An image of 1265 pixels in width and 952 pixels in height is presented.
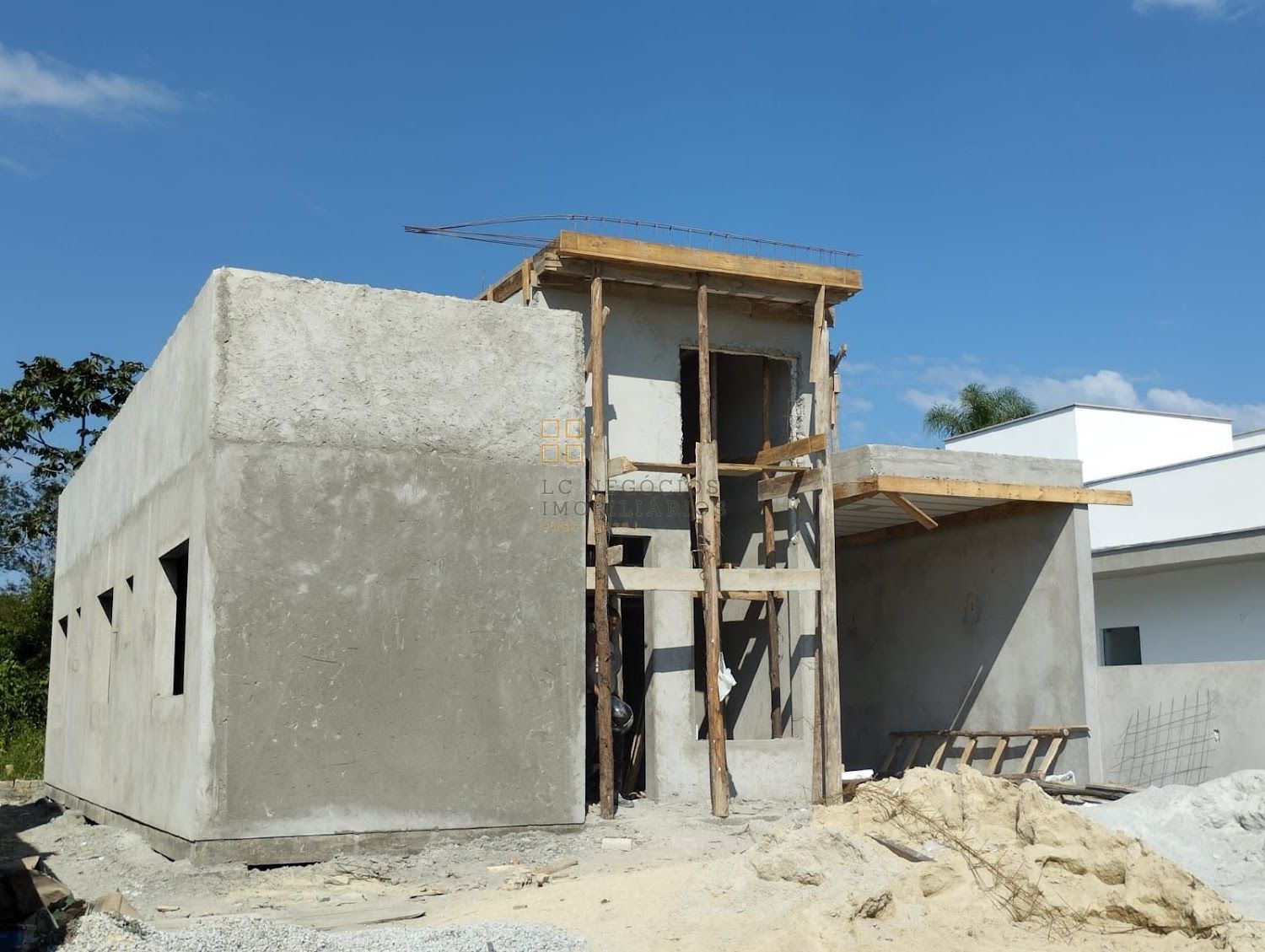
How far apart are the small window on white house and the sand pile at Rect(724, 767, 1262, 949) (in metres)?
14.1

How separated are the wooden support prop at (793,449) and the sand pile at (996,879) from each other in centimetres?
547

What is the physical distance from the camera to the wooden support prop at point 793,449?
1403cm

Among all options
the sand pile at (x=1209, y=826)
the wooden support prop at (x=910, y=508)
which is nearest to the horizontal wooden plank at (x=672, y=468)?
the wooden support prop at (x=910, y=508)

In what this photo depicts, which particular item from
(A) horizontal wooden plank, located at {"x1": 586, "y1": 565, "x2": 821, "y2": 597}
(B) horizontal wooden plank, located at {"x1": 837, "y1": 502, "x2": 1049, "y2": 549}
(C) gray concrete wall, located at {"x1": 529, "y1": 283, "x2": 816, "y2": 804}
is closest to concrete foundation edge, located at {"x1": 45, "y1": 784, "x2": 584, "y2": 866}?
(A) horizontal wooden plank, located at {"x1": 586, "y1": 565, "x2": 821, "y2": 597}

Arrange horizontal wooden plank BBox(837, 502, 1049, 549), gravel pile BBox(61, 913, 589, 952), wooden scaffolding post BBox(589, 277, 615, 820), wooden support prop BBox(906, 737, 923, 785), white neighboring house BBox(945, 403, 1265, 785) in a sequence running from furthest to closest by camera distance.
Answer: wooden support prop BBox(906, 737, 923, 785) < horizontal wooden plank BBox(837, 502, 1049, 549) < white neighboring house BBox(945, 403, 1265, 785) < wooden scaffolding post BBox(589, 277, 615, 820) < gravel pile BBox(61, 913, 589, 952)

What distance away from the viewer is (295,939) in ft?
24.3

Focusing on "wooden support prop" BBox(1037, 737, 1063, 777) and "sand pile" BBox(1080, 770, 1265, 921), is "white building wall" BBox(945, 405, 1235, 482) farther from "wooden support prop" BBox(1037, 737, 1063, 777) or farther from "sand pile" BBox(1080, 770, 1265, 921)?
"sand pile" BBox(1080, 770, 1265, 921)

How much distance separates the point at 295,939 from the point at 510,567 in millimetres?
4235

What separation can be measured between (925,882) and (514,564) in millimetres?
4484

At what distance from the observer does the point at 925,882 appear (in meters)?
8.23

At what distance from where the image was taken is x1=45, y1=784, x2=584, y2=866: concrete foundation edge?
973 centimetres

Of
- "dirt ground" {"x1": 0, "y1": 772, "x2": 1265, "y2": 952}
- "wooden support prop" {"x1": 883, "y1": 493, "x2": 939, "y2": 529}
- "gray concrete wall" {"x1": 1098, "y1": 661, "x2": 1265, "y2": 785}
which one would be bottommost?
"dirt ground" {"x1": 0, "y1": 772, "x2": 1265, "y2": 952}

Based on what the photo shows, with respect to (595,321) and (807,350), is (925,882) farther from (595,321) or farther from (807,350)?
(807,350)

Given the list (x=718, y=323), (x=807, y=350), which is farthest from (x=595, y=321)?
(x=807, y=350)
